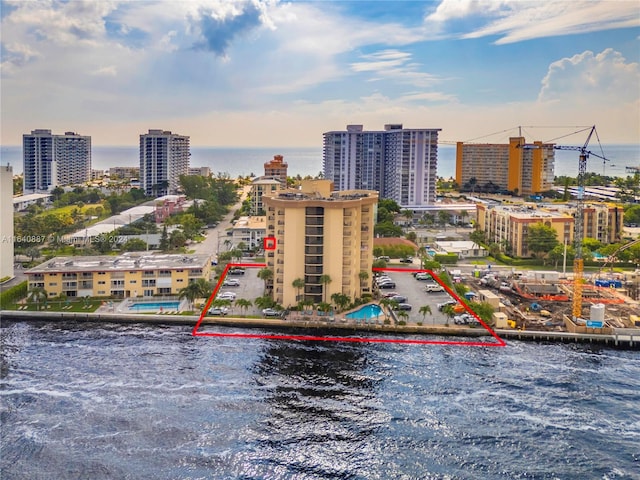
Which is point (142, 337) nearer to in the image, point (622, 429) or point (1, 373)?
point (1, 373)

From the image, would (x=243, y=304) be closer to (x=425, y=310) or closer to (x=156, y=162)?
(x=425, y=310)

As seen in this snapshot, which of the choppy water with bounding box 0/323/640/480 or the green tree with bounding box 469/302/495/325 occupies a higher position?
the green tree with bounding box 469/302/495/325

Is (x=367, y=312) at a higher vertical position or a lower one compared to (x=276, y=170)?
lower

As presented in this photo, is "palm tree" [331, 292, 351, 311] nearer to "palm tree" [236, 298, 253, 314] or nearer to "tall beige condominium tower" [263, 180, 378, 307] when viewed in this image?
"tall beige condominium tower" [263, 180, 378, 307]

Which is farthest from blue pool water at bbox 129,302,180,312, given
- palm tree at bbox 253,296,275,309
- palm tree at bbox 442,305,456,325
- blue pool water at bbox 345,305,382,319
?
palm tree at bbox 442,305,456,325

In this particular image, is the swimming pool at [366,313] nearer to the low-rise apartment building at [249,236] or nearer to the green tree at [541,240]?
the low-rise apartment building at [249,236]

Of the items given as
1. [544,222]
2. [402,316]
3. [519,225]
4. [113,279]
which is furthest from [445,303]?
[113,279]

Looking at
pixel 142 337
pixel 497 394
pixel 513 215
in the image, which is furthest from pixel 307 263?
pixel 513 215

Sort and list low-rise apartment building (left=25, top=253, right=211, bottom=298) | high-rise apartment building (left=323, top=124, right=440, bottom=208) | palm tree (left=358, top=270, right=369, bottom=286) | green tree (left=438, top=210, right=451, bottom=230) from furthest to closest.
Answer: high-rise apartment building (left=323, top=124, right=440, bottom=208)
green tree (left=438, top=210, right=451, bottom=230)
low-rise apartment building (left=25, top=253, right=211, bottom=298)
palm tree (left=358, top=270, right=369, bottom=286)

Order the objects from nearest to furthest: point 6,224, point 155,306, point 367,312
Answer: point 367,312
point 155,306
point 6,224
